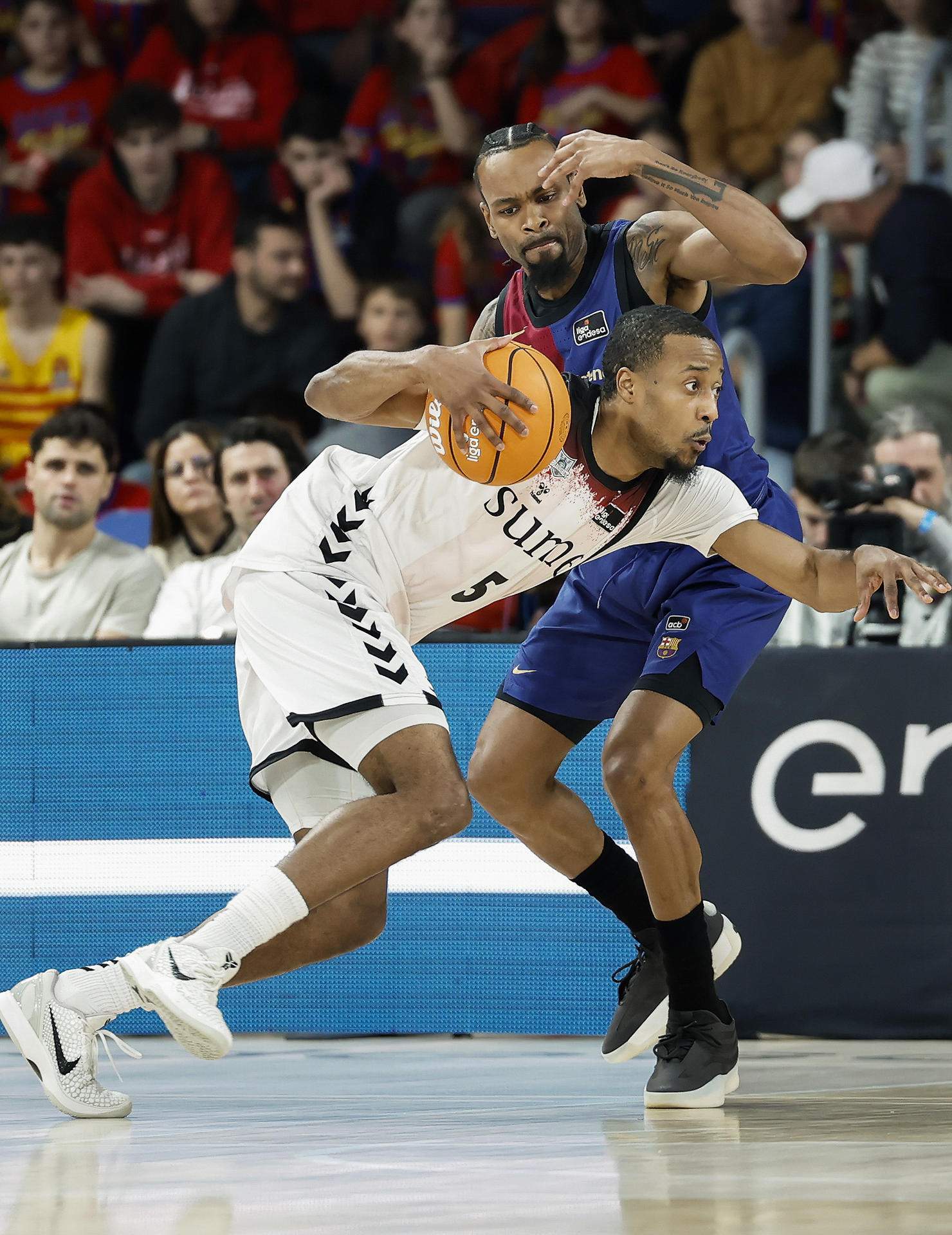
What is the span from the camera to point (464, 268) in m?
8.84

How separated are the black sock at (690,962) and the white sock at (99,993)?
4.39ft

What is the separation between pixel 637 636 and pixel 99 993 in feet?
5.55

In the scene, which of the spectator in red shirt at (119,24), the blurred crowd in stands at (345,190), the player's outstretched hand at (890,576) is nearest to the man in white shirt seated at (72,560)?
the blurred crowd in stands at (345,190)

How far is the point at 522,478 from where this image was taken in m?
3.75

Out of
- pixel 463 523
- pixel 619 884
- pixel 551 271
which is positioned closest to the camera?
pixel 463 523

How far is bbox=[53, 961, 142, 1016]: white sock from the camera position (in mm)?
3838

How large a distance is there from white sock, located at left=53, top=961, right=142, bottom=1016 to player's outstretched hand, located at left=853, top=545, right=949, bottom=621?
6.03 ft

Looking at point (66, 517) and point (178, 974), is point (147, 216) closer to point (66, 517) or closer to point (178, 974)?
point (66, 517)

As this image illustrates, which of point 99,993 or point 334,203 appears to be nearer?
point 99,993

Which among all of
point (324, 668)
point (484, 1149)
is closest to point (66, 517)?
point (324, 668)

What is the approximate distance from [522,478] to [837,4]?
6457 mm

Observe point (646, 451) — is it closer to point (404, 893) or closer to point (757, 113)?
point (404, 893)

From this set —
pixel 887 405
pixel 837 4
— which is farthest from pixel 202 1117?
pixel 837 4

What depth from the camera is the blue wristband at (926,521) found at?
5.98 metres
